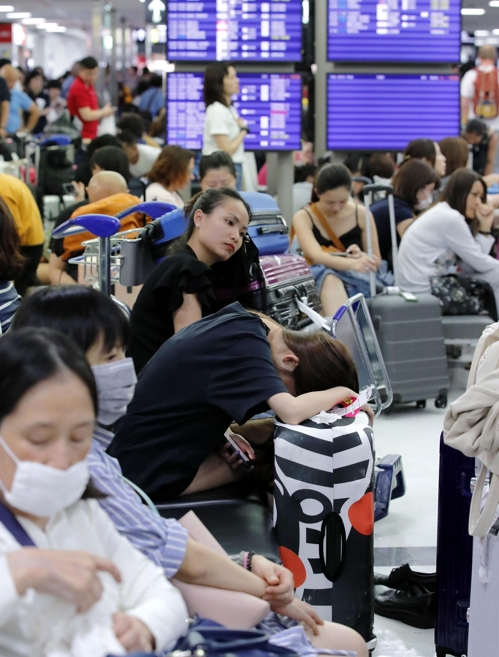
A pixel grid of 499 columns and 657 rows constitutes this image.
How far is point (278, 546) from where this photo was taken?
2.64 meters

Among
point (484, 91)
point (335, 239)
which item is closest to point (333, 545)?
point (335, 239)

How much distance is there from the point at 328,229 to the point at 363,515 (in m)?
3.54

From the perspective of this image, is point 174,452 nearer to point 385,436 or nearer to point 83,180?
point 385,436

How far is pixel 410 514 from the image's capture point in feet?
13.5

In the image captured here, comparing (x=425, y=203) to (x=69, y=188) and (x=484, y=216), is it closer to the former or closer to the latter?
(x=484, y=216)

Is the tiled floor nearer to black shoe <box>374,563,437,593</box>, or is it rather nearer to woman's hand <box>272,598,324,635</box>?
black shoe <box>374,563,437,593</box>

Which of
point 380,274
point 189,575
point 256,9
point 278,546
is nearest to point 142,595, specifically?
point 189,575

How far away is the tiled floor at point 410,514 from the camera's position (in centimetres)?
301

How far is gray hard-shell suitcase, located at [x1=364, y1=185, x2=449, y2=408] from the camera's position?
218 inches

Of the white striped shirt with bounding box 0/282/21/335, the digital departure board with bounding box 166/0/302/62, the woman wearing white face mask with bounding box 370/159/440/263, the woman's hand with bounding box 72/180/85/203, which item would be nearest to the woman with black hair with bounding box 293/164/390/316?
the woman wearing white face mask with bounding box 370/159/440/263

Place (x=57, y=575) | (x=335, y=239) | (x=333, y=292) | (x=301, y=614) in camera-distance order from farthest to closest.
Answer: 1. (x=335, y=239)
2. (x=333, y=292)
3. (x=301, y=614)
4. (x=57, y=575)

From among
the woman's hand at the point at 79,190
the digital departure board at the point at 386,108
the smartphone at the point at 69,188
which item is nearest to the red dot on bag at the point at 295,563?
the woman's hand at the point at 79,190

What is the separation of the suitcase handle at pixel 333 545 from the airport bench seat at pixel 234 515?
14 centimetres

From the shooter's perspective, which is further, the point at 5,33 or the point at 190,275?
the point at 5,33
